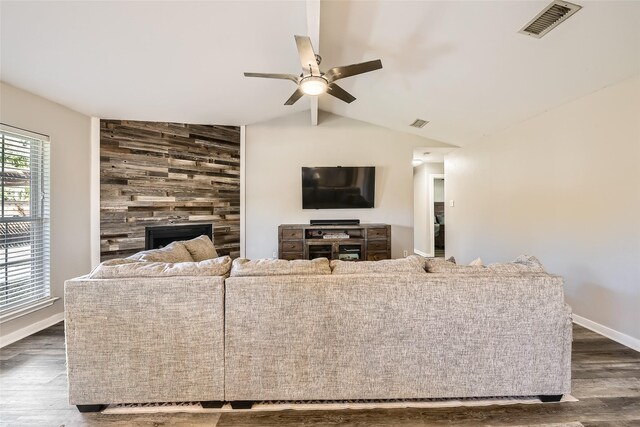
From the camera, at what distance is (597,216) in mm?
2461

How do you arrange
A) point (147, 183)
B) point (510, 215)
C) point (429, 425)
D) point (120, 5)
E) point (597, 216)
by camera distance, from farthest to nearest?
point (147, 183) → point (510, 215) → point (597, 216) → point (120, 5) → point (429, 425)

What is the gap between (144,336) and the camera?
1.51m

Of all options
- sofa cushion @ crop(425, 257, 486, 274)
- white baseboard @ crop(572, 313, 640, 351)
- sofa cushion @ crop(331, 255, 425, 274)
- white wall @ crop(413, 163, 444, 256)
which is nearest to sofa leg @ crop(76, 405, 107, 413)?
sofa cushion @ crop(331, 255, 425, 274)

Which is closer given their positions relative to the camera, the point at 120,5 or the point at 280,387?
the point at 280,387

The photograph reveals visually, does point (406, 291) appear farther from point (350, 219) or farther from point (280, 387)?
point (350, 219)

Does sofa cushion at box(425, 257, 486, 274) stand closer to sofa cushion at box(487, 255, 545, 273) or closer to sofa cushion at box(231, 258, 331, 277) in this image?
sofa cushion at box(487, 255, 545, 273)

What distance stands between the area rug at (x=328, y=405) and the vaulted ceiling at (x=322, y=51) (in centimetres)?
258

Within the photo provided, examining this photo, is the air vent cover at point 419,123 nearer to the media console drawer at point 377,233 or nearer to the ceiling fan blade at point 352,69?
the media console drawer at point 377,233

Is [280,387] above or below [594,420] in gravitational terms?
above

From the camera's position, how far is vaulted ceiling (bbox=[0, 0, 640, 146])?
1.97 metres

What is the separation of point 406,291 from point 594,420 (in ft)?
4.13

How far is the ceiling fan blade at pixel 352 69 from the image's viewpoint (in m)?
2.09

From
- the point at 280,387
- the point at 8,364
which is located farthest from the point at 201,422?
the point at 8,364

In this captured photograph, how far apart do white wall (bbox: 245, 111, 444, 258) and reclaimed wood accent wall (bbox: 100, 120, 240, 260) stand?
1.12ft
